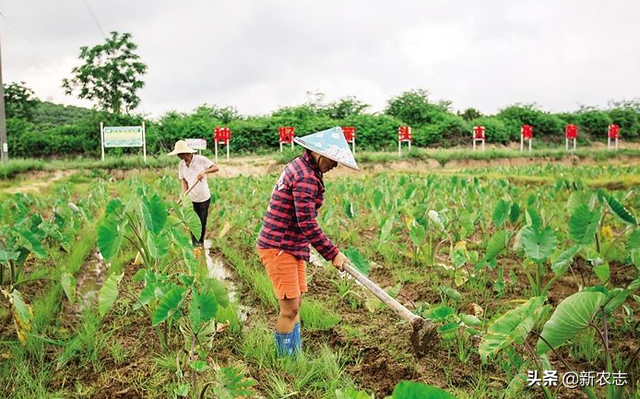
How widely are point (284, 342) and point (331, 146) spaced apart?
1.00 meters

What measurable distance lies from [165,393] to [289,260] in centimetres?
80

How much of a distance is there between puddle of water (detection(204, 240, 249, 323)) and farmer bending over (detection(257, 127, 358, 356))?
2.22 feet

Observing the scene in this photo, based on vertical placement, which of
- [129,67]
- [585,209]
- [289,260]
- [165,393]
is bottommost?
[165,393]

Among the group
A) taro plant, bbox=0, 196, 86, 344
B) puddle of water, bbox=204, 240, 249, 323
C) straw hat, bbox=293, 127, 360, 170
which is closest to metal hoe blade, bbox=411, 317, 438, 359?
straw hat, bbox=293, 127, 360, 170

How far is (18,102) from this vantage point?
2252cm

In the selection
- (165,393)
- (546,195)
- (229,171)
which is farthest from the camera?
(229,171)

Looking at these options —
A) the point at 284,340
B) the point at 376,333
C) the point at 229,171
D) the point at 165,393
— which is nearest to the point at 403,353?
the point at 376,333

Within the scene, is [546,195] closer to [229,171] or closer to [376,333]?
[376,333]

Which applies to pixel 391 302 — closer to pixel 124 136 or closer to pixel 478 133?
pixel 124 136

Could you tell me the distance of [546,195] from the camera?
699cm

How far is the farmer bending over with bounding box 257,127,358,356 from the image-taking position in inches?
91.3

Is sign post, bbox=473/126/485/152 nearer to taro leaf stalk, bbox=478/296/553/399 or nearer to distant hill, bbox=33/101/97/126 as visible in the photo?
distant hill, bbox=33/101/97/126

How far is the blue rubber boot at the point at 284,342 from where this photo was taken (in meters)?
2.47

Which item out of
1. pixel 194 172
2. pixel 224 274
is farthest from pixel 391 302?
pixel 194 172
